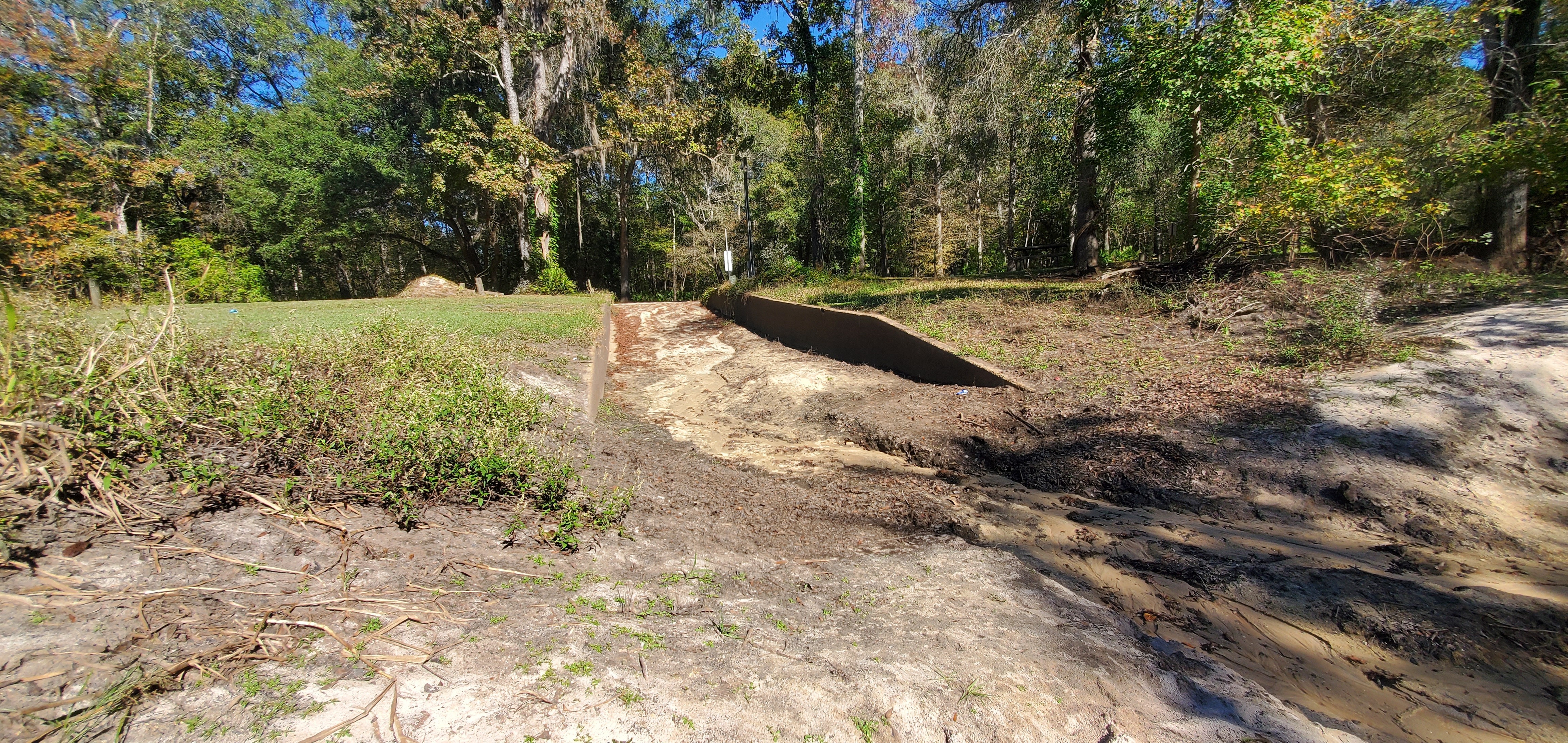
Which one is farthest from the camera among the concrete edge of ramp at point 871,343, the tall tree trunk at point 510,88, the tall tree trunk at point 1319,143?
the tall tree trunk at point 510,88

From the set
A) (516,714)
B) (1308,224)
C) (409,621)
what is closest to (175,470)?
(409,621)

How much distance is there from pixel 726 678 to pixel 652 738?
38 cm

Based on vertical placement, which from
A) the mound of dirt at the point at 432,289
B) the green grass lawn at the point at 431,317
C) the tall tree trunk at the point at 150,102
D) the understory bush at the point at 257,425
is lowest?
the understory bush at the point at 257,425

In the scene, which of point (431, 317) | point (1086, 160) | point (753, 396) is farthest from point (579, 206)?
point (753, 396)

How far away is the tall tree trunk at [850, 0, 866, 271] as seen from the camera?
16.4 metres

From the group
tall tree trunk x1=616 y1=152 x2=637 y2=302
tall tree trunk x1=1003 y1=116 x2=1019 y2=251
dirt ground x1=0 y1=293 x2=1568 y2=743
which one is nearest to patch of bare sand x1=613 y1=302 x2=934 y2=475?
dirt ground x1=0 y1=293 x2=1568 y2=743

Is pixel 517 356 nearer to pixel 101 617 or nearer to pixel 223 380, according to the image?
pixel 223 380

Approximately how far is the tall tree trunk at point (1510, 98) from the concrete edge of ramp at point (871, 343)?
6.82m

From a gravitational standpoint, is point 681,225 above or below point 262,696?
above

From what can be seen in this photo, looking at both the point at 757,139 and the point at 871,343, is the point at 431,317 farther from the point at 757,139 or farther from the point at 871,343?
the point at 757,139

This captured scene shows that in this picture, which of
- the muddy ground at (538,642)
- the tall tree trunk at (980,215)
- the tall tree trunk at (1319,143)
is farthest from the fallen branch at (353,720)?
the tall tree trunk at (980,215)

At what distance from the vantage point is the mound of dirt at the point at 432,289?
18.4 m

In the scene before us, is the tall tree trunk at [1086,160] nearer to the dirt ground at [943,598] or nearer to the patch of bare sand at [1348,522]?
the patch of bare sand at [1348,522]

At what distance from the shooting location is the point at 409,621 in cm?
213
